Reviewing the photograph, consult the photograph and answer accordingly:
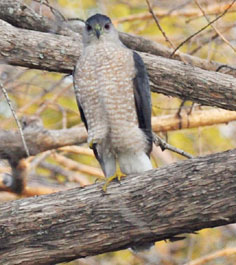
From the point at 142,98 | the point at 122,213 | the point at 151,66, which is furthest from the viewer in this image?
the point at 151,66

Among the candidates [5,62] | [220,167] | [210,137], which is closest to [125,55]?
[5,62]

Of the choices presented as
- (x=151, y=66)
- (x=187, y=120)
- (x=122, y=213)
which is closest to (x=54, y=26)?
(x=151, y=66)

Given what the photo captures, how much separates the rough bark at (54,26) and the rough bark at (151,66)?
43cm

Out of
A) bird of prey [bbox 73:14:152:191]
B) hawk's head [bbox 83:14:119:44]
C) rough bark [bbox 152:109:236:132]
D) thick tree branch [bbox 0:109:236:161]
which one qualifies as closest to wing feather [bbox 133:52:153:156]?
bird of prey [bbox 73:14:152:191]

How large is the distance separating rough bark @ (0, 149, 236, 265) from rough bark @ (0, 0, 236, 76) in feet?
6.34

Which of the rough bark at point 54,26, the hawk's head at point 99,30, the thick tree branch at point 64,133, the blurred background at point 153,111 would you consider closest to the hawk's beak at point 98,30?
the hawk's head at point 99,30

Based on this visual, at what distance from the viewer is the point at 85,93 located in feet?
15.2

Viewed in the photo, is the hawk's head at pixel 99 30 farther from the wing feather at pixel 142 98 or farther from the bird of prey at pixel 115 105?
the wing feather at pixel 142 98

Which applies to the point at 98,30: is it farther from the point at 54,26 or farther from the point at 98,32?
the point at 54,26

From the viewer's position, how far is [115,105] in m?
4.52

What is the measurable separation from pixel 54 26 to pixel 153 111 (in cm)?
172

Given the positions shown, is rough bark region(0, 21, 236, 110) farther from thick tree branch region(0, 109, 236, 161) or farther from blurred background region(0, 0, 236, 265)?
blurred background region(0, 0, 236, 265)

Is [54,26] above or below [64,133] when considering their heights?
above

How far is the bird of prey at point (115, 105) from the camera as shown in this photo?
4.54 meters
